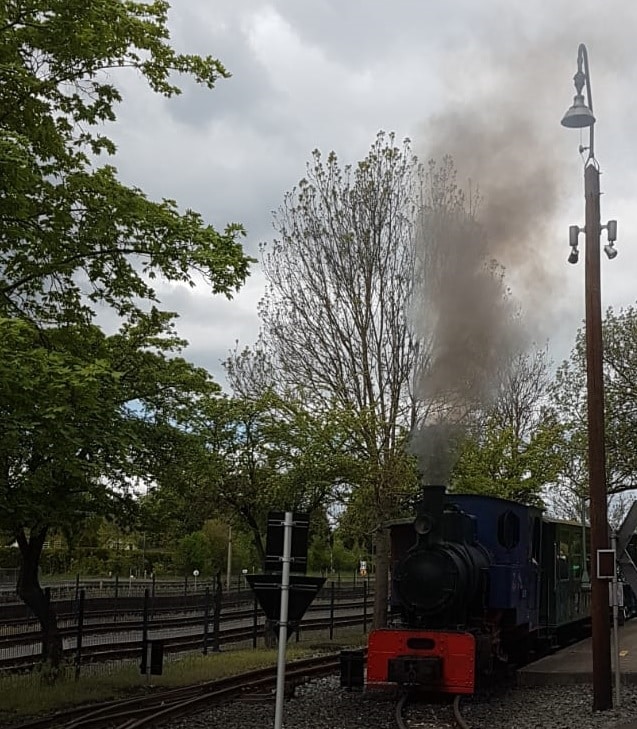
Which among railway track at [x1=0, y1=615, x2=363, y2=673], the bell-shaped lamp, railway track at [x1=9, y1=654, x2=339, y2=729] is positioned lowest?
railway track at [x1=0, y1=615, x2=363, y2=673]

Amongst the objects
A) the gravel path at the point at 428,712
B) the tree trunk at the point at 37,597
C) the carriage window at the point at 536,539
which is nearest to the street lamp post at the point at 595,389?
the gravel path at the point at 428,712

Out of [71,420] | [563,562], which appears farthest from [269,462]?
[71,420]

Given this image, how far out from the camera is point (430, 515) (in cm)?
1254

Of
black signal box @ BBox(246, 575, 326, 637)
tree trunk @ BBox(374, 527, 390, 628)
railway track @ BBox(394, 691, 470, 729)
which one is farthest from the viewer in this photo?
tree trunk @ BBox(374, 527, 390, 628)

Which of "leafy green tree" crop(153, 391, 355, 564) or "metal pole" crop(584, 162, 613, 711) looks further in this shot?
"leafy green tree" crop(153, 391, 355, 564)

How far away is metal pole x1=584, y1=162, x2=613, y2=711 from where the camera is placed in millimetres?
11750

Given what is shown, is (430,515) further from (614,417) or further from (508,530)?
(614,417)

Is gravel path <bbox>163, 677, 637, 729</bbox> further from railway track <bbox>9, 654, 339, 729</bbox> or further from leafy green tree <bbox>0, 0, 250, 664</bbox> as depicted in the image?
leafy green tree <bbox>0, 0, 250, 664</bbox>

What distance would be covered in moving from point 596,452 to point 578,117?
4.56m

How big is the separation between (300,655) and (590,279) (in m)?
10.8

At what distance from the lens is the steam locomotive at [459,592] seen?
11.9m

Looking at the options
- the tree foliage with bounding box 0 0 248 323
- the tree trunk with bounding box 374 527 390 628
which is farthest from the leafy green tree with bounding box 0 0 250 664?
the tree trunk with bounding box 374 527 390 628

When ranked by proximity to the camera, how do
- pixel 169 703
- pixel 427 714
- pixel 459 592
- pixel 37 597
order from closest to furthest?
pixel 427 714, pixel 459 592, pixel 169 703, pixel 37 597

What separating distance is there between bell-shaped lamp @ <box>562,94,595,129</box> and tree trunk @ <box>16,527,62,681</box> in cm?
1010
